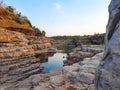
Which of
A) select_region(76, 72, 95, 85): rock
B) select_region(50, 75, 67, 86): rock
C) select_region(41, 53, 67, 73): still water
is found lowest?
select_region(41, 53, 67, 73): still water

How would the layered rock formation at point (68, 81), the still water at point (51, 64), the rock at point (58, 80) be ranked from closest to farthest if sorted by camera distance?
the layered rock formation at point (68, 81)
the rock at point (58, 80)
the still water at point (51, 64)

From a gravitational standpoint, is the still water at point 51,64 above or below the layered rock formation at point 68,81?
below

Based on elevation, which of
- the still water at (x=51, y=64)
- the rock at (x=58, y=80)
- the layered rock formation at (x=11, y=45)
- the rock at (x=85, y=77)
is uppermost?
the layered rock formation at (x=11, y=45)

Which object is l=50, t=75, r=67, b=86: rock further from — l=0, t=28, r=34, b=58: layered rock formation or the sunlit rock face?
l=0, t=28, r=34, b=58: layered rock formation

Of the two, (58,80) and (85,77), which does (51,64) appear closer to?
(58,80)

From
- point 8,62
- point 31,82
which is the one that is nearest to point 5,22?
point 8,62

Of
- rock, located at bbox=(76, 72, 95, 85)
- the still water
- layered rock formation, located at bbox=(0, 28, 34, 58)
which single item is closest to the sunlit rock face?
rock, located at bbox=(76, 72, 95, 85)

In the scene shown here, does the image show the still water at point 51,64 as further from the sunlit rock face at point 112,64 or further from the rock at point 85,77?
the sunlit rock face at point 112,64

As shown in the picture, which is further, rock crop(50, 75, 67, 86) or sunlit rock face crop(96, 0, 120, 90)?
rock crop(50, 75, 67, 86)

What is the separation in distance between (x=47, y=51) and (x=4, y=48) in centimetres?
2135

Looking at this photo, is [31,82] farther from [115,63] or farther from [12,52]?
[12,52]

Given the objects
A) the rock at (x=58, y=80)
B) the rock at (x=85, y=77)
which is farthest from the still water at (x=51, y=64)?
the rock at (x=85, y=77)

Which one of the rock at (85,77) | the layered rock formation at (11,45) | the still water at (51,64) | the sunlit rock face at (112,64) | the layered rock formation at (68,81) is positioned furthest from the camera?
the still water at (51,64)

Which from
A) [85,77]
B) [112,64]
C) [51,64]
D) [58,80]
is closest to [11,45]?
[51,64]
